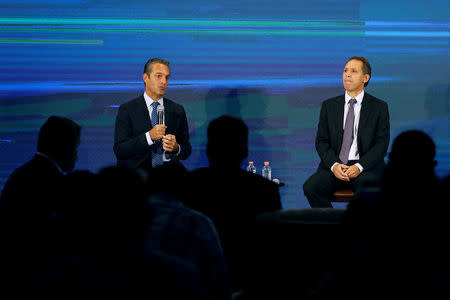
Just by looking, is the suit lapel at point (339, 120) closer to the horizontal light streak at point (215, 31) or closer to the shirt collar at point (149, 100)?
the horizontal light streak at point (215, 31)

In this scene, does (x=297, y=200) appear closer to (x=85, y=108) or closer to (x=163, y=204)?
(x=85, y=108)

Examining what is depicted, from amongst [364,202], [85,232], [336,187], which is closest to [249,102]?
[336,187]

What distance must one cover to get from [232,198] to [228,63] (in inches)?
125

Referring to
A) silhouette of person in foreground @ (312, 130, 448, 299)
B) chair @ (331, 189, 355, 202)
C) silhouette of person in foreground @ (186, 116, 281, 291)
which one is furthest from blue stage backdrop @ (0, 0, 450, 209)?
silhouette of person in foreground @ (312, 130, 448, 299)

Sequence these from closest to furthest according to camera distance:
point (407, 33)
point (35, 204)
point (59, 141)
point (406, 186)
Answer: point (406, 186) → point (35, 204) → point (59, 141) → point (407, 33)

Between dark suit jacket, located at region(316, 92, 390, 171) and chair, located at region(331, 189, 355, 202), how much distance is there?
201 millimetres

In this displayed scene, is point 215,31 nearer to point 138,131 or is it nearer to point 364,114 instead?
point 138,131

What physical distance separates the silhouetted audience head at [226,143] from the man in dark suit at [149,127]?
192cm

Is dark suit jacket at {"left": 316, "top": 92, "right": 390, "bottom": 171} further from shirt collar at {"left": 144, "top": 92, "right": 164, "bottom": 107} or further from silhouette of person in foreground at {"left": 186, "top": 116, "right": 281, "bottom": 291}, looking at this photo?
silhouette of person in foreground at {"left": 186, "top": 116, "right": 281, "bottom": 291}

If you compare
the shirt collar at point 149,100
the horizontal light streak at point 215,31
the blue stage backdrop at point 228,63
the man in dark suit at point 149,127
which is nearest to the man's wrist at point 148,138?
the man in dark suit at point 149,127

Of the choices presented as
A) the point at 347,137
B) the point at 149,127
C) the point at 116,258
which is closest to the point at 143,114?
the point at 149,127

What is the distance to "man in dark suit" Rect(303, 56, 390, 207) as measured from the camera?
12.8 feet

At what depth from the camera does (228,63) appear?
193 inches

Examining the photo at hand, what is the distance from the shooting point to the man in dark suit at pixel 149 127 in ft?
12.9
